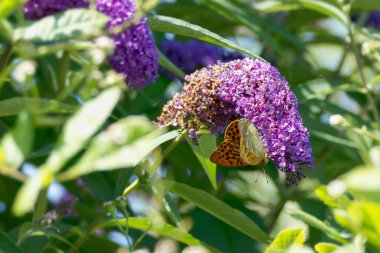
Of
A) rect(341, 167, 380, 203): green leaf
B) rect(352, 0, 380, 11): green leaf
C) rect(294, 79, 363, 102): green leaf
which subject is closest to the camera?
rect(341, 167, 380, 203): green leaf

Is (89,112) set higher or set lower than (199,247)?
higher

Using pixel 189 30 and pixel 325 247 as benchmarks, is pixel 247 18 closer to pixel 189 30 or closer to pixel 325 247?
pixel 189 30

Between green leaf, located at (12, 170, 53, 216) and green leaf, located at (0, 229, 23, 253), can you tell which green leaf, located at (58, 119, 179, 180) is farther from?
green leaf, located at (0, 229, 23, 253)

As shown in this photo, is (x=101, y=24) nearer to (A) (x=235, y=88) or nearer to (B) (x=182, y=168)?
(A) (x=235, y=88)

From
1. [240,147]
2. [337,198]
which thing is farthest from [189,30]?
[337,198]

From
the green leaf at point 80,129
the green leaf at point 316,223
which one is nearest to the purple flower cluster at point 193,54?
the green leaf at point 316,223

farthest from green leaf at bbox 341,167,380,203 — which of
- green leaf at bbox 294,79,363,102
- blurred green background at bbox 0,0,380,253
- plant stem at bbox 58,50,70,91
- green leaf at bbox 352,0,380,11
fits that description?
green leaf at bbox 352,0,380,11

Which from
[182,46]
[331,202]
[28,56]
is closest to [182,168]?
[182,46]
